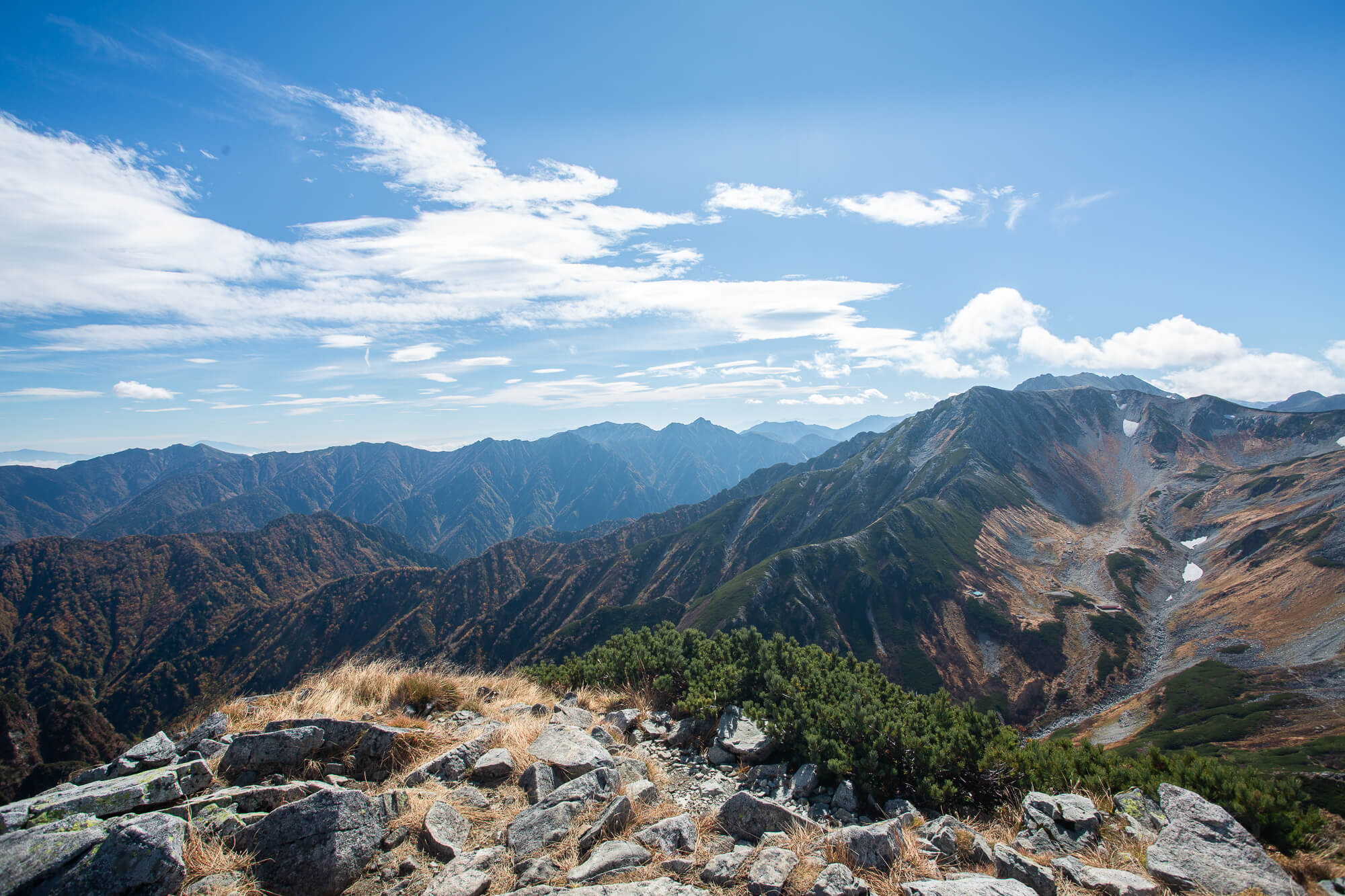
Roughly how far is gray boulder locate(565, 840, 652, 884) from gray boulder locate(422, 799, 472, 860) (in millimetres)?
2035

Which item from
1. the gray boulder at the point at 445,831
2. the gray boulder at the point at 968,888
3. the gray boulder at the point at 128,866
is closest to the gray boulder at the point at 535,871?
the gray boulder at the point at 445,831

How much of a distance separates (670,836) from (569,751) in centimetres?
362

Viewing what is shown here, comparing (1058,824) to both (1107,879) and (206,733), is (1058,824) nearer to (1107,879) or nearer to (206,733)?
(1107,879)

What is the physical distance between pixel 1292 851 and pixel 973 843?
17.0 ft

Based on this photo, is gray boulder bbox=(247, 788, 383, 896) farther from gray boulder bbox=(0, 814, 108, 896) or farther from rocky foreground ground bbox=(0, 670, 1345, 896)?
gray boulder bbox=(0, 814, 108, 896)

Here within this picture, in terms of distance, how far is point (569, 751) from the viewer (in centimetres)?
1070

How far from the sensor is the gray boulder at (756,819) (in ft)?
28.3

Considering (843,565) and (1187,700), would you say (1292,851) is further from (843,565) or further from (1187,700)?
(843,565)

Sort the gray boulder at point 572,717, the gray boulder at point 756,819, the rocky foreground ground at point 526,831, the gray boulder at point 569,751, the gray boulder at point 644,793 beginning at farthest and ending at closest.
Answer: the gray boulder at point 572,717, the gray boulder at point 569,751, the gray boulder at point 644,793, the gray boulder at point 756,819, the rocky foreground ground at point 526,831

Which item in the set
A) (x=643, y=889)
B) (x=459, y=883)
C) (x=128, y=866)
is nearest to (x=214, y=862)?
(x=128, y=866)

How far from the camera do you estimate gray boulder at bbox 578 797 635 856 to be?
7.59m

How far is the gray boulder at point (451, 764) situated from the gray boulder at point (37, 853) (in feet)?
14.5

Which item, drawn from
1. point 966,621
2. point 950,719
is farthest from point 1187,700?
point 950,719

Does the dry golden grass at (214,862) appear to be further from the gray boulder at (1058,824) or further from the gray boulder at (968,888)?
the gray boulder at (1058,824)
